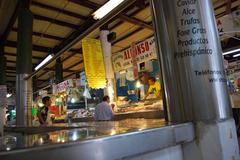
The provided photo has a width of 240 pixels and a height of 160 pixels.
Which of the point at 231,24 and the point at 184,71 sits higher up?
the point at 231,24

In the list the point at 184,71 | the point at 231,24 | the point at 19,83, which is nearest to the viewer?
the point at 184,71

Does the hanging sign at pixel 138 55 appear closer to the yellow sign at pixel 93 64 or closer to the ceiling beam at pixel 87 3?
the yellow sign at pixel 93 64

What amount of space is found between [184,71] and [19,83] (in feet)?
14.3

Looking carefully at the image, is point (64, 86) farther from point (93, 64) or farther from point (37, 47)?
point (93, 64)

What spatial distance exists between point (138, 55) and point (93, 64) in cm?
132

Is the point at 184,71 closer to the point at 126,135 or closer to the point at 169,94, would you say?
the point at 169,94

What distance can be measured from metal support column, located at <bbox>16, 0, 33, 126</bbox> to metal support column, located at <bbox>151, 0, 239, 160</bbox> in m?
3.88

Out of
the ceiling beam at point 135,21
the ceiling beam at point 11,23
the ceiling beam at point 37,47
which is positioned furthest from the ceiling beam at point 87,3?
the ceiling beam at point 37,47

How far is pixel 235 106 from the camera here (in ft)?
19.7

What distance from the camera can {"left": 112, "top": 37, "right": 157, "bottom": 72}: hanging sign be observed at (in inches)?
243

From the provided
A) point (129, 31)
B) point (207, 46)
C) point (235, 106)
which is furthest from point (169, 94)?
point (129, 31)

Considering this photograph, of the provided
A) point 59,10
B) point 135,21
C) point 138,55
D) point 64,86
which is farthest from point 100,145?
point 64,86

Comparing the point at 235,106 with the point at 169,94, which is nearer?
the point at 169,94

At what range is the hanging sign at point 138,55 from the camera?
6170 millimetres
